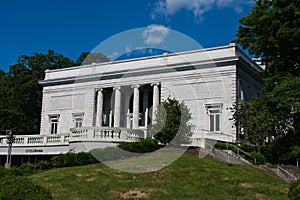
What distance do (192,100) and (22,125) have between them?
30228 mm

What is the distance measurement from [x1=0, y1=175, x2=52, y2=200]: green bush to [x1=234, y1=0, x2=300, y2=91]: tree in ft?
69.0

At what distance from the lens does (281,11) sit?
31109mm

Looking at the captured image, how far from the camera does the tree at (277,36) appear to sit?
29.6m

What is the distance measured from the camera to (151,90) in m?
44.4

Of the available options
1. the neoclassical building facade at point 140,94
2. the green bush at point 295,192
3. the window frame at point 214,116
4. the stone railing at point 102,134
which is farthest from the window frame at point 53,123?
the green bush at point 295,192

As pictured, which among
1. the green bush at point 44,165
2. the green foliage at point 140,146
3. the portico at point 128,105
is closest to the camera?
the green bush at point 44,165

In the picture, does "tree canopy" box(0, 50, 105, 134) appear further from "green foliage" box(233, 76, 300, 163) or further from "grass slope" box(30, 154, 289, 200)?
"grass slope" box(30, 154, 289, 200)

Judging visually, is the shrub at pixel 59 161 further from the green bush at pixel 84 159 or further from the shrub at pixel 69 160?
the green bush at pixel 84 159

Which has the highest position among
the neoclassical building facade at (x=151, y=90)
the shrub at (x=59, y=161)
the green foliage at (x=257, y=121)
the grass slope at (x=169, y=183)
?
the neoclassical building facade at (x=151, y=90)

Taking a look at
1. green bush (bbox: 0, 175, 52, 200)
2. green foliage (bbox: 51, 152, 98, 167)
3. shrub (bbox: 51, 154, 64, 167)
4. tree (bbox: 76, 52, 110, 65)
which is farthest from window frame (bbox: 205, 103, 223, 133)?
tree (bbox: 76, 52, 110, 65)

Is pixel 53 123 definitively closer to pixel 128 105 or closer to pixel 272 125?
pixel 128 105

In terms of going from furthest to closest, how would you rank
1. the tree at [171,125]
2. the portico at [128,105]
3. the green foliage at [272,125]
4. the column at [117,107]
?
1. the column at [117,107]
2. the portico at [128,105]
3. the tree at [171,125]
4. the green foliage at [272,125]

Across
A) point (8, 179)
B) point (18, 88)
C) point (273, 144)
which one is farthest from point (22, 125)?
point (8, 179)

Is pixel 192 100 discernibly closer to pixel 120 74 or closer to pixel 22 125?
pixel 120 74
